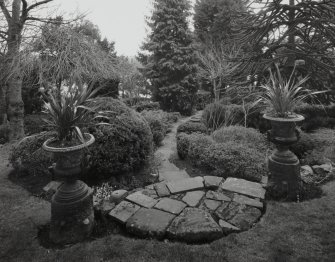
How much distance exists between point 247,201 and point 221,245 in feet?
3.21

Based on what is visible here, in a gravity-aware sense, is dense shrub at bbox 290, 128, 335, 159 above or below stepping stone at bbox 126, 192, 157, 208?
above

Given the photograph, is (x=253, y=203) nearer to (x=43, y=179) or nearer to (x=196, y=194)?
(x=196, y=194)

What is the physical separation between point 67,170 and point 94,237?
2.82ft

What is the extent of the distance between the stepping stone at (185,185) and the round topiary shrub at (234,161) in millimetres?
663

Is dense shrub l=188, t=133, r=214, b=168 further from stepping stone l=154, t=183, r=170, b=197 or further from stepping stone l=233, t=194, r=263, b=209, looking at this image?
stepping stone l=233, t=194, r=263, b=209

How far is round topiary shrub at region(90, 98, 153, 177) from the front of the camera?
408 cm

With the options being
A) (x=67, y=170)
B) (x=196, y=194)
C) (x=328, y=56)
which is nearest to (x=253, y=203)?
(x=196, y=194)

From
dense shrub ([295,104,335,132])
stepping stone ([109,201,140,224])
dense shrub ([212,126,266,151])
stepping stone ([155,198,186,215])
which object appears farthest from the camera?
dense shrub ([295,104,335,132])

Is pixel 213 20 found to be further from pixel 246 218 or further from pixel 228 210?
pixel 246 218

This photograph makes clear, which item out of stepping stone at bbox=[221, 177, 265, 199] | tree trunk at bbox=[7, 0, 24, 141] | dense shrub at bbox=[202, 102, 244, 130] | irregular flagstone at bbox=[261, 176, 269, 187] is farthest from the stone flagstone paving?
tree trunk at bbox=[7, 0, 24, 141]

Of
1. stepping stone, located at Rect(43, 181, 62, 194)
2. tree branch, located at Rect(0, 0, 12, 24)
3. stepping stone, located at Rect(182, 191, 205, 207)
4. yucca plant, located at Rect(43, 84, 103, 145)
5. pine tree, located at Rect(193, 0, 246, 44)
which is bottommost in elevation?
stepping stone, located at Rect(43, 181, 62, 194)

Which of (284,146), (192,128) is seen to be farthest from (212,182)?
(192,128)

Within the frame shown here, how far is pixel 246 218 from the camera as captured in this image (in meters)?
3.07

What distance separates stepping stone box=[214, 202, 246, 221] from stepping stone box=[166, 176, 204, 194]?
23.6 inches
